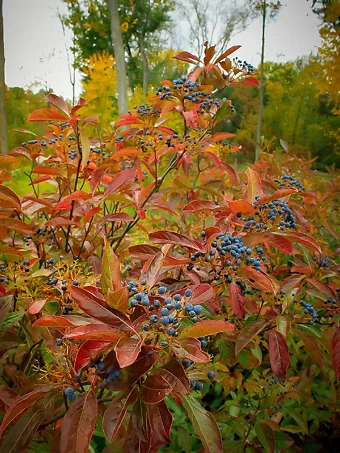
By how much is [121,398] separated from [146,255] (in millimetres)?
435

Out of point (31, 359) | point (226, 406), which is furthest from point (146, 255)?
point (226, 406)

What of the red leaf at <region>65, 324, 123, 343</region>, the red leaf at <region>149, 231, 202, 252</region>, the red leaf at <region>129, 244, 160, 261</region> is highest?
the red leaf at <region>149, 231, 202, 252</region>

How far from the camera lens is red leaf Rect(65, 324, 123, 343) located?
2.02 ft

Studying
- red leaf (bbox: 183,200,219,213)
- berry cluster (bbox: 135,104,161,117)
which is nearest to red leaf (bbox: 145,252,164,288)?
red leaf (bbox: 183,200,219,213)

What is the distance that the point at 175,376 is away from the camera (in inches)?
27.9

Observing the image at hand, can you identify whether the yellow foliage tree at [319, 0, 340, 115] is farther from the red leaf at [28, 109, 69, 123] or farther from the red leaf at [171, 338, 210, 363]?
the red leaf at [171, 338, 210, 363]

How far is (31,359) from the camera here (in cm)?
137

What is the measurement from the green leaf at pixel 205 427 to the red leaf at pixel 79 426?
0.21 metres

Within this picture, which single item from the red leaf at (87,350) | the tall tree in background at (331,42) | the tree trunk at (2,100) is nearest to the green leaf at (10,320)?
the red leaf at (87,350)

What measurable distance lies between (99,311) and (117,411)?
0.22 meters

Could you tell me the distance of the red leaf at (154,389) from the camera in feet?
2.22

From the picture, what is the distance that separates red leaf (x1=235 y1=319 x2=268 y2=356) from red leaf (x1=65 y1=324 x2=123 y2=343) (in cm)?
54

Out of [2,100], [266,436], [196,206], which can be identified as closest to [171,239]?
[196,206]

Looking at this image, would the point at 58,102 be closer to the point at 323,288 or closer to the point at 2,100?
the point at 323,288
